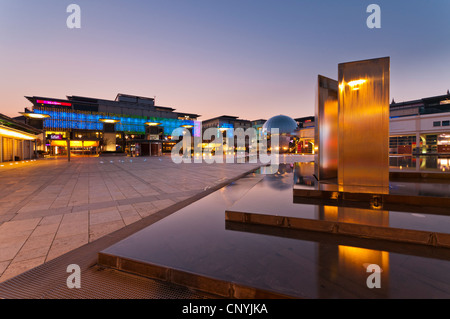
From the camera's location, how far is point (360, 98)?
4.70m

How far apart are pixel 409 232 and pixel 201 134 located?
79.2 metres

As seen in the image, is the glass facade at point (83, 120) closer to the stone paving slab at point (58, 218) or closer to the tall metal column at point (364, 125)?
the stone paving slab at point (58, 218)

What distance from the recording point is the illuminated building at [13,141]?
20073 millimetres

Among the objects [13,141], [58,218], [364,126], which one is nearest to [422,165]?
[364,126]

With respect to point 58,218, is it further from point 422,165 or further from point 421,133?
point 421,133

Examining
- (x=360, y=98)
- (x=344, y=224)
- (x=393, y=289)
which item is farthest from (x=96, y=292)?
(x=360, y=98)

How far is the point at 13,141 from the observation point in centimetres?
2564

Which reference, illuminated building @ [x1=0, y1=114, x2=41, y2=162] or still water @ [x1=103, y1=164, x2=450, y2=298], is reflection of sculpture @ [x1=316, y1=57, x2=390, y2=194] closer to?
still water @ [x1=103, y1=164, x2=450, y2=298]

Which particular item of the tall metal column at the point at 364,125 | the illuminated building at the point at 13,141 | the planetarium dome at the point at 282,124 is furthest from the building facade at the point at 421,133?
the illuminated building at the point at 13,141

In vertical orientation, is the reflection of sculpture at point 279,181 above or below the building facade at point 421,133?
below

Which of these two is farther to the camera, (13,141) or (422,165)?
(13,141)

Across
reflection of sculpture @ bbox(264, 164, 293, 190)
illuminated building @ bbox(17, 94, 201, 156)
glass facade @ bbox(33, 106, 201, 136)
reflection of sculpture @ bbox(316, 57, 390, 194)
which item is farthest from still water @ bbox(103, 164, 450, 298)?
glass facade @ bbox(33, 106, 201, 136)

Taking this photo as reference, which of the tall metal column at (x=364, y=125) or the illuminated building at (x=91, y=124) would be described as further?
the illuminated building at (x=91, y=124)

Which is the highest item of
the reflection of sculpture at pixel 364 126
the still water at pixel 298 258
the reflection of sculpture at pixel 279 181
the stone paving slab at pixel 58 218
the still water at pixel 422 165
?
the reflection of sculpture at pixel 364 126
